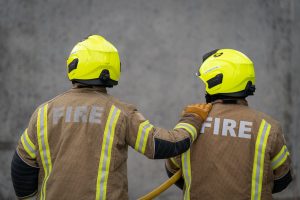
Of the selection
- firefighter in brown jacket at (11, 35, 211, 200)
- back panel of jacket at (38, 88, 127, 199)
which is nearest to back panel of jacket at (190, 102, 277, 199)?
firefighter in brown jacket at (11, 35, 211, 200)

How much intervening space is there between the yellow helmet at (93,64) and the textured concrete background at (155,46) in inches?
77.7

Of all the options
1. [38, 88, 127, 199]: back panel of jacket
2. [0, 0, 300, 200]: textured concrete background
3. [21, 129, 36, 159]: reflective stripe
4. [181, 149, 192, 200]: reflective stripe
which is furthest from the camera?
[0, 0, 300, 200]: textured concrete background

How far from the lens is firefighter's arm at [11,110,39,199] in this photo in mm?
2996

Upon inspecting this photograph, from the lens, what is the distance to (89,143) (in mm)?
2896

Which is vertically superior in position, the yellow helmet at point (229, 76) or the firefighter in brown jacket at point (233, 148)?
the yellow helmet at point (229, 76)

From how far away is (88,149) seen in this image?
290cm

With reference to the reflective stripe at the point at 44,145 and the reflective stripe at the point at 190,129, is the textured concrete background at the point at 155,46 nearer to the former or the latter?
the reflective stripe at the point at 190,129

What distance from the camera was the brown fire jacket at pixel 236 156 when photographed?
302 cm

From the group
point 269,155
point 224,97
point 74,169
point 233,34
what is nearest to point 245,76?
point 224,97

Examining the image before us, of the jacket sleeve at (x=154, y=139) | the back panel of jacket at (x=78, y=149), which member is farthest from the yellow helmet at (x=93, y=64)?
the jacket sleeve at (x=154, y=139)

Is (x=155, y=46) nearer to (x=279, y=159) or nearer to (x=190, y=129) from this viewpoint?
(x=190, y=129)

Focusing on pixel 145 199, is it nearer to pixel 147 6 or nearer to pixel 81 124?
pixel 81 124

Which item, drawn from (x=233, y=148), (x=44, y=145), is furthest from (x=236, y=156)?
(x=44, y=145)

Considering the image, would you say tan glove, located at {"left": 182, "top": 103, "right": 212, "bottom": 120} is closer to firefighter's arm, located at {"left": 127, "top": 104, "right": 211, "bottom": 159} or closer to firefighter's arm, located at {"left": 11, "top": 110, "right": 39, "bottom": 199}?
firefighter's arm, located at {"left": 127, "top": 104, "right": 211, "bottom": 159}
